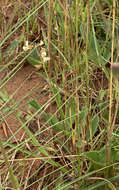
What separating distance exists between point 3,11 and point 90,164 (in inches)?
39.4

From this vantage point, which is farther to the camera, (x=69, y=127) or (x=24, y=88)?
(x=24, y=88)

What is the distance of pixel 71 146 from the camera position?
1.09 meters

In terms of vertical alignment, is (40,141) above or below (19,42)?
below

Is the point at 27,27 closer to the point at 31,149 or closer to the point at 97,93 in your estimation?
the point at 97,93

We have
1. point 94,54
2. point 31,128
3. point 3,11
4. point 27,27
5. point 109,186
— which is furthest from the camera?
point 3,11

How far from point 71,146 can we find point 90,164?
121mm

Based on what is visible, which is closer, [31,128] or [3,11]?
[31,128]

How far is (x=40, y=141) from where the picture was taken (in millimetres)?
1178

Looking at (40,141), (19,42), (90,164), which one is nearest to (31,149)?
(40,141)

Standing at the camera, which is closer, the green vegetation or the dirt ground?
the green vegetation

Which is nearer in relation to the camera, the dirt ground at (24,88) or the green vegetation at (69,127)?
the green vegetation at (69,127)

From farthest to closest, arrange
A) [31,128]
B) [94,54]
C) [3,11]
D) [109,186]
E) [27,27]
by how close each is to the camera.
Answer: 1. [3,11]
2. [27,27]
3. [94,54]
4. [31,128]
5. [109,186]

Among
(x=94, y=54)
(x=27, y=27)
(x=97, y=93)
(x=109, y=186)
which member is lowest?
(x=109, y=186)

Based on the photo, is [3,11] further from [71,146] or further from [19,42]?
[71,146]
